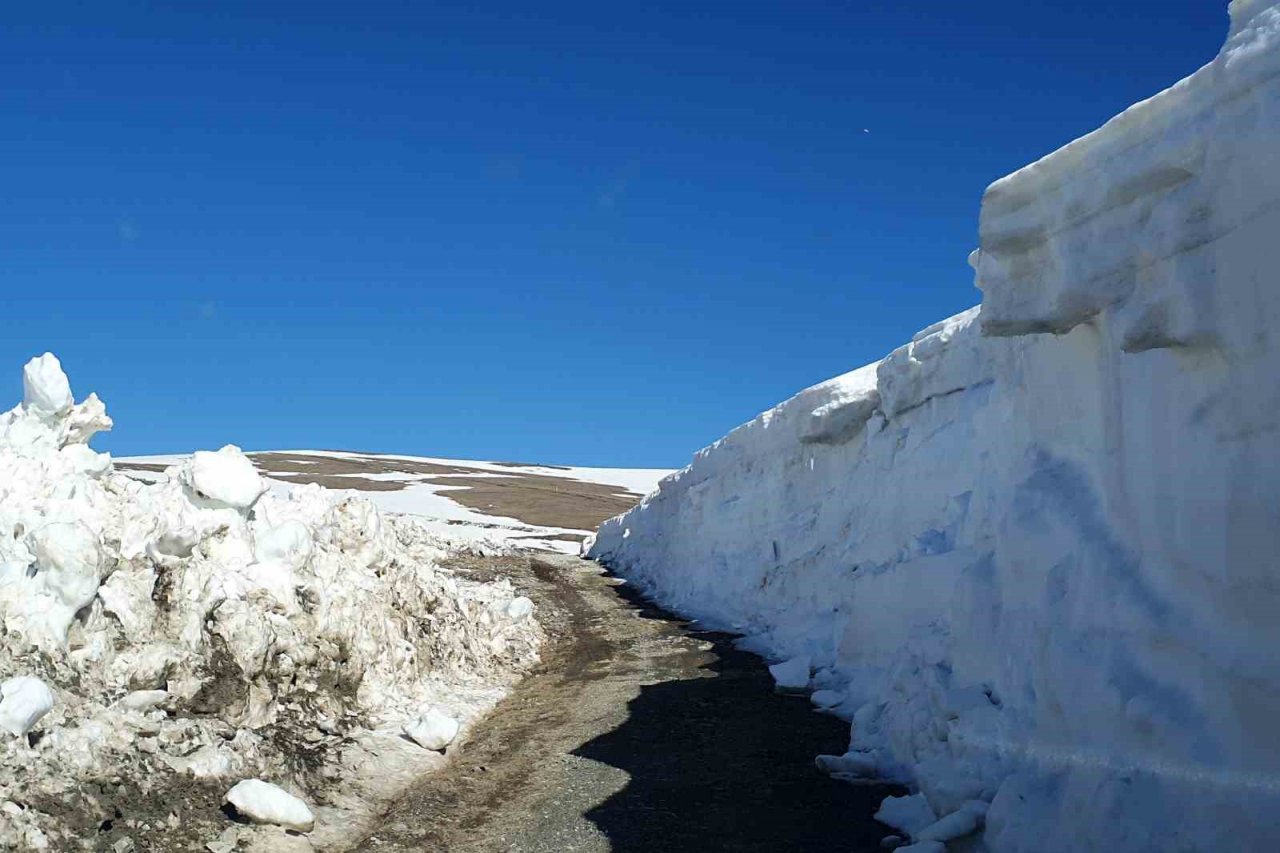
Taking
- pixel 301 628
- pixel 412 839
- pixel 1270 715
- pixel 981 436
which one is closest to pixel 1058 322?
pixel 1270 715

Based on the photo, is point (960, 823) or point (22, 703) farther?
point (22, 703)

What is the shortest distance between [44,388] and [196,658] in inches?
159

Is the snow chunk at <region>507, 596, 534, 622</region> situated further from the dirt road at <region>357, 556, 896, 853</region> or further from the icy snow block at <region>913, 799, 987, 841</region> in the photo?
the icy snow block at <region>913, 799, 987, 841</region>

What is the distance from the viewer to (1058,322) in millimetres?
8156

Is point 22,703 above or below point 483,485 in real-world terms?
below

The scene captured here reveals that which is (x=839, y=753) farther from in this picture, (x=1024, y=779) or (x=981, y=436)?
(x=981, y=436)

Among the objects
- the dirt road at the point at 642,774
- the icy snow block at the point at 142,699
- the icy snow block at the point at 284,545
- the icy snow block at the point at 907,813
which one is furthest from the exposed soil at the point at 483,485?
the icy snow block at the point at 907,813

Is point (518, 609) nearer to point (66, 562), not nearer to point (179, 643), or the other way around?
point (179, 643)

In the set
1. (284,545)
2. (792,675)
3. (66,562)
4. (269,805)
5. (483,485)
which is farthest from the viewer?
(483,485)

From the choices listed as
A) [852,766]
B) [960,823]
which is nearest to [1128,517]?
[960,823]

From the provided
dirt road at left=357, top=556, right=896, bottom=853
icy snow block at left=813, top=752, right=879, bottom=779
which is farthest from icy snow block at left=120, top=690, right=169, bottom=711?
icy snow block at left=813, top=752, right=879, bottom=779

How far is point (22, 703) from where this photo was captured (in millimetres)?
7855

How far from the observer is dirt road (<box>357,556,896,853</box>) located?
28.7ft

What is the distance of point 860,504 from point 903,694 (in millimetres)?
7537
